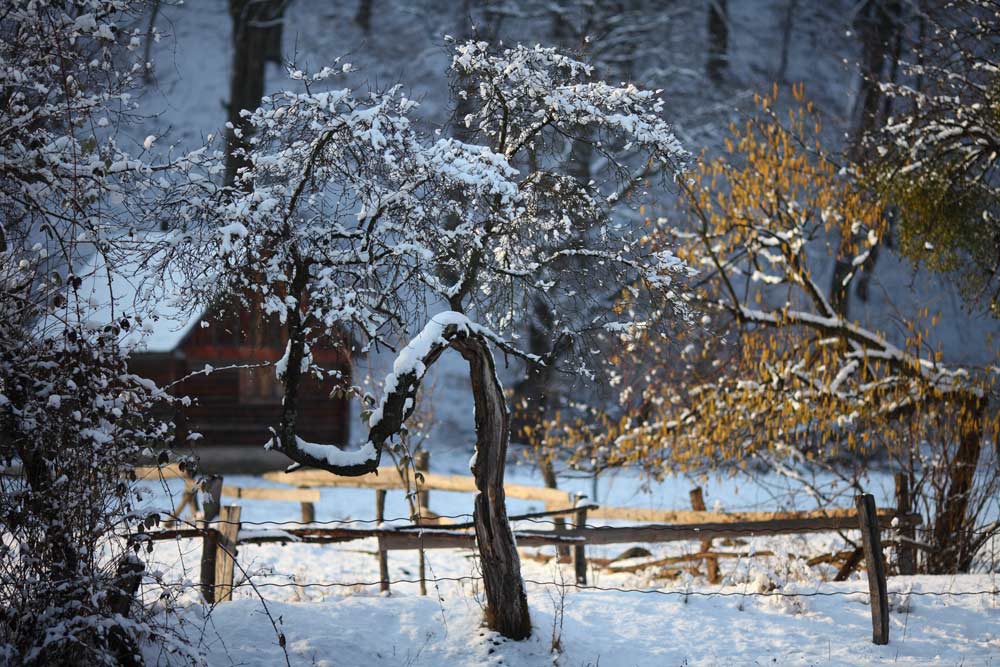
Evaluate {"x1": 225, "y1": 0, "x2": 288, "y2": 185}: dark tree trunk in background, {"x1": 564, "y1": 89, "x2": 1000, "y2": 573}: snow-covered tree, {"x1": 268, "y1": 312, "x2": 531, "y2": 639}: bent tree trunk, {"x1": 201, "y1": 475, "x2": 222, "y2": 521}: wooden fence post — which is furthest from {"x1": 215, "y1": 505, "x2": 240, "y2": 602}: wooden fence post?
{"x1": 225, "y1": 0, "x2": 288, "y2": 185}: dark tree trunk in background

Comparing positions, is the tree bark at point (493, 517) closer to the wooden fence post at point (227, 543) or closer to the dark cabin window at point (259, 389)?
the wooden fence post at point (227, 543)

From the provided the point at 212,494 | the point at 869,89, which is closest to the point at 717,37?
the point at 869,89

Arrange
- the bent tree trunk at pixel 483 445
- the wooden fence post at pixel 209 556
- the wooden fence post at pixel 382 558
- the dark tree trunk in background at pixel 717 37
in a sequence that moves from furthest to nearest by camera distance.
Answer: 1. the dark tree trunk in background at pixel 717 37
2. the wooden fence post at pixel 382 558
3. the wooden fence post at pixel 209 556
4. the bent tree trunk at pixel 483 445

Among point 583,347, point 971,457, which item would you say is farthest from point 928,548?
point 583,347

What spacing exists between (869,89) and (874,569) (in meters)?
10.5

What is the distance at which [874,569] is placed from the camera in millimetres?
7277

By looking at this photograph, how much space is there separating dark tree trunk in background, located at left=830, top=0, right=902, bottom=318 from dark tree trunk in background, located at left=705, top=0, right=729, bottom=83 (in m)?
4.22

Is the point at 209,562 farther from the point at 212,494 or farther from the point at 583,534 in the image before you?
the point at 583,534

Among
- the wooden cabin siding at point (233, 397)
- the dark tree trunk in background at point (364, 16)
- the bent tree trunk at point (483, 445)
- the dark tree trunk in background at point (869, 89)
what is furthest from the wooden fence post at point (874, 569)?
the dark tree trunk in background at point (364, 16)

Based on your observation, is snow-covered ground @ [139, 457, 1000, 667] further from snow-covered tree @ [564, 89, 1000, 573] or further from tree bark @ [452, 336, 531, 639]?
snow-covered tree @ [564, 89, 1000, 573]

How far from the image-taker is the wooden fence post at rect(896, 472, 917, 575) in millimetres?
9789

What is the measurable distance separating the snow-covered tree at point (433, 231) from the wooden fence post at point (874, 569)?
208 centimetres

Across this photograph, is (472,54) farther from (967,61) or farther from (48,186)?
(967,61)

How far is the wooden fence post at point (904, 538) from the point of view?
9789 mm
